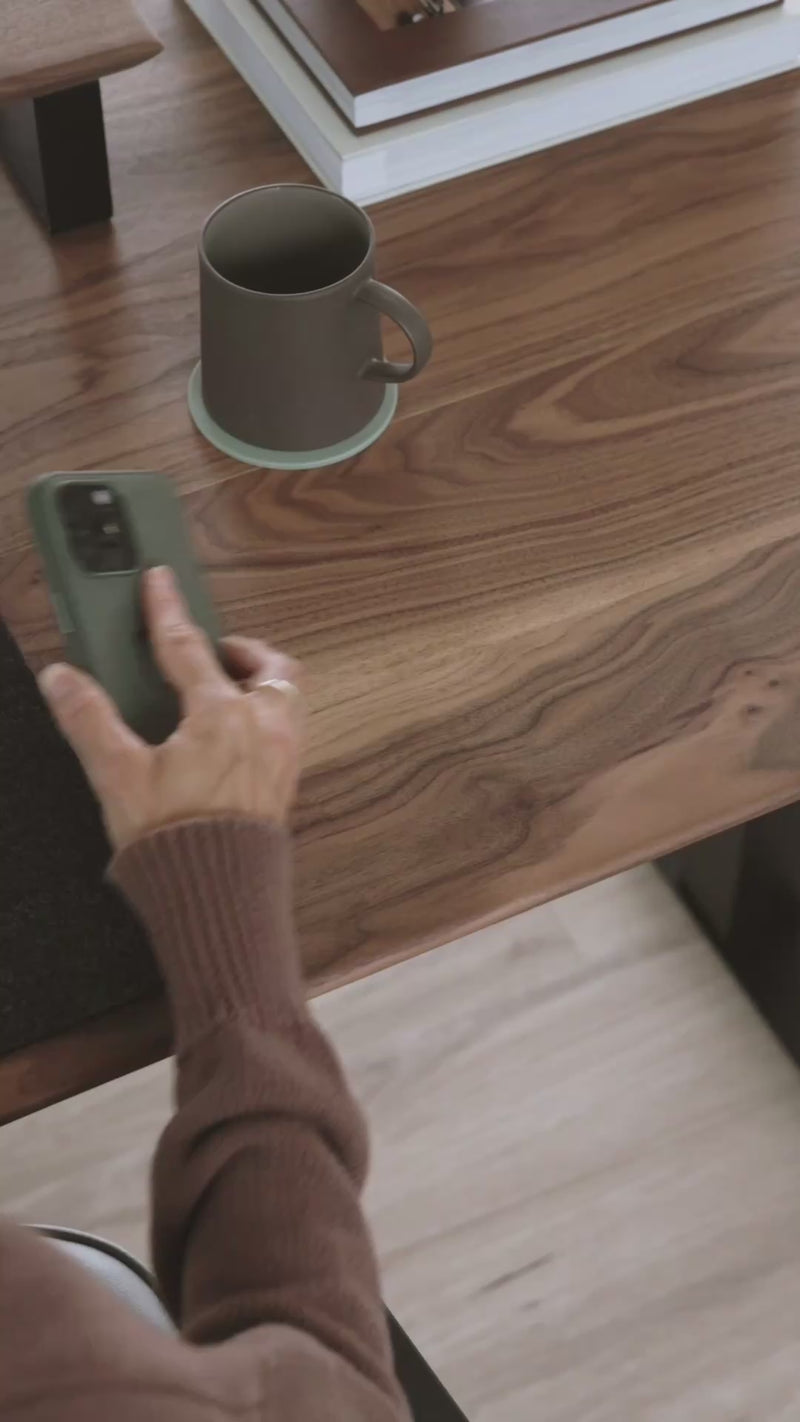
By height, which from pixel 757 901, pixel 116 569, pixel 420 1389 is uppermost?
pixel 116 569

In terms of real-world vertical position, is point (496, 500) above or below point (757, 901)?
above

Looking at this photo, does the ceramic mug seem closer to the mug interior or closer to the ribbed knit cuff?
the mug interior

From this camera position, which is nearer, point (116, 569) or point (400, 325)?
point (116, 569)

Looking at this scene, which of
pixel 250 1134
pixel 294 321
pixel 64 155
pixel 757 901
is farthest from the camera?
pixel 757 901

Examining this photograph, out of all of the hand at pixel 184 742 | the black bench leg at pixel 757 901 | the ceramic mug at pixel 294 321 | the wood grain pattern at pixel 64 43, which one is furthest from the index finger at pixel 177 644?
the black bench leg at pixel 757 901

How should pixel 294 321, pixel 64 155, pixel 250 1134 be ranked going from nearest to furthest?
pixel 250 1134
pixel 294 321
pixel 64 155

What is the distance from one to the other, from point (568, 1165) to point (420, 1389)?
48 centimetres

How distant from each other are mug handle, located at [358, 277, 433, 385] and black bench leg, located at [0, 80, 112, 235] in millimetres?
220

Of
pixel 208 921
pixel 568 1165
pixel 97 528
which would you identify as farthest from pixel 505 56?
pixel 568 1165

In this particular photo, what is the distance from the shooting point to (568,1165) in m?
1.26

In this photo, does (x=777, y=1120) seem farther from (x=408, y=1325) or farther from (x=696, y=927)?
(x=408, y=1325)

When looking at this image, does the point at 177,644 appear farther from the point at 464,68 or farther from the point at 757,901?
the point at 757,901

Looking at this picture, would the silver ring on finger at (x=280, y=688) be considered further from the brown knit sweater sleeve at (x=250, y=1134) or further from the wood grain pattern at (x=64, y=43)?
the wood grain pattern at (x=64, y=43)

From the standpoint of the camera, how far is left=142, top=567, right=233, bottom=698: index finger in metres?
0.65
